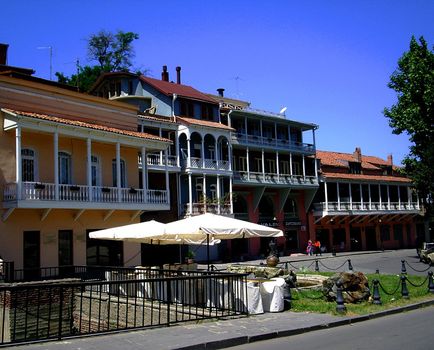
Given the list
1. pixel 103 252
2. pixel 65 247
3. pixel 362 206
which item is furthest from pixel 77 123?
pixel 362 206

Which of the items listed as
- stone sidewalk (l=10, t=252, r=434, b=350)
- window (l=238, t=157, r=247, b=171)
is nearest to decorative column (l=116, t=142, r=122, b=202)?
stone sidewalk (l=10, t=252, r=434, b=350)

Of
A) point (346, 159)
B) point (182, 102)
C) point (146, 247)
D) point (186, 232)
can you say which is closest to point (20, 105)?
point (186, 232)

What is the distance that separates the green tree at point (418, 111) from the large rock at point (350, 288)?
26.9 metres

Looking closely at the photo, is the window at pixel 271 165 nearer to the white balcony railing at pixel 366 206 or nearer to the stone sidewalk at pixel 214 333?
the white balcony railing at pixel 366 206

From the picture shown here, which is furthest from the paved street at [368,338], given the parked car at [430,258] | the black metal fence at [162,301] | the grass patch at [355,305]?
the parked car at [430,258]

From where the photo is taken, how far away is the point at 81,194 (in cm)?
2505

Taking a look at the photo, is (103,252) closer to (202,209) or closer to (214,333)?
(202,209)

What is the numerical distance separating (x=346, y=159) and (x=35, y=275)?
43490 millimetres

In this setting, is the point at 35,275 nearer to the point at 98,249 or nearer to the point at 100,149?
the point at 98,249

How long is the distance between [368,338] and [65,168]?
1909cm

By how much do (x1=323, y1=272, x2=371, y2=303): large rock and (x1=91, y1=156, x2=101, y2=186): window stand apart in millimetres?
15338

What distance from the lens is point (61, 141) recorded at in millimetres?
25328

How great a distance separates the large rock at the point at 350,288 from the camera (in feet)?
49.0

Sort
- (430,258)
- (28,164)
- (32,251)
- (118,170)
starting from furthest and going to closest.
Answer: (430,258) → (118,170) → (28,164) → (32,251)
